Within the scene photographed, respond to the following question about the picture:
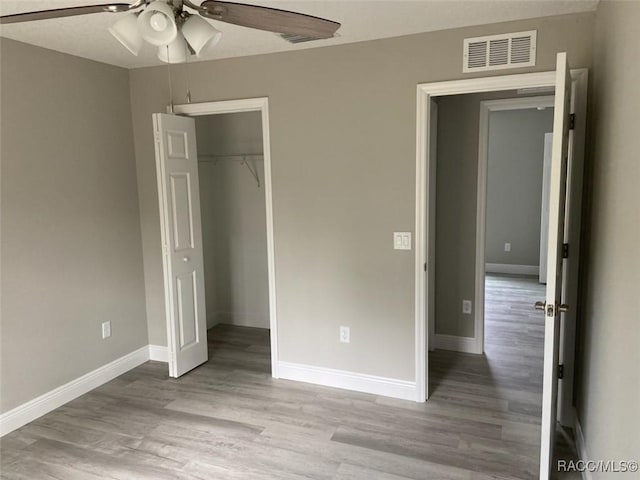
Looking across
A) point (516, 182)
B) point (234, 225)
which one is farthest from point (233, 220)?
point (516, 182)

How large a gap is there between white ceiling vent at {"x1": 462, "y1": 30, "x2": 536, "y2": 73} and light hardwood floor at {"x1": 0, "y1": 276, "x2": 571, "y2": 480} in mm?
2214

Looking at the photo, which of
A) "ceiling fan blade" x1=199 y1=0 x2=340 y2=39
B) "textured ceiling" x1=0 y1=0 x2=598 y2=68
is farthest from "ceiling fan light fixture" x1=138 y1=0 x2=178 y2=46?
"textured ceiling" x1=0 y1=0 x2=598 y2=68

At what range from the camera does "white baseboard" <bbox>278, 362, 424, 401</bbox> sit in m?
3.25

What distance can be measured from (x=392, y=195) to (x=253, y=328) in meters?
2.43

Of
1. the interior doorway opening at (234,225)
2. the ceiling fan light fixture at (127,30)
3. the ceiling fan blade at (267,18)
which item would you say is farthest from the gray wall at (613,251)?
the interior doorway opening at (234,225)

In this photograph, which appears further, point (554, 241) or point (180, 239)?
point (180, 239)

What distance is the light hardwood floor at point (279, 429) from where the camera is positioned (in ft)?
8.23

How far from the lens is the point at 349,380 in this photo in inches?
134

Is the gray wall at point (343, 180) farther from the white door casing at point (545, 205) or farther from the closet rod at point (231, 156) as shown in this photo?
the white door casing at point (545, 205)

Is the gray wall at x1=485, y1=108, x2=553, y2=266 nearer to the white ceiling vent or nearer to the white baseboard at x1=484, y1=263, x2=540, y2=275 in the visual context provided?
the white baseboard at x1=484, y1=263, x2=540, y2=275

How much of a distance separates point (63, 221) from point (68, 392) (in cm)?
124

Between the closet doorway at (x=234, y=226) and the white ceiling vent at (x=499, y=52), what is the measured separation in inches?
86.1

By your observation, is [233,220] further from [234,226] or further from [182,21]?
[182,21]

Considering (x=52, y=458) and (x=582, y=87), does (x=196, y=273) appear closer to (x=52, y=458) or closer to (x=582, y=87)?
(x=52, y=458)
